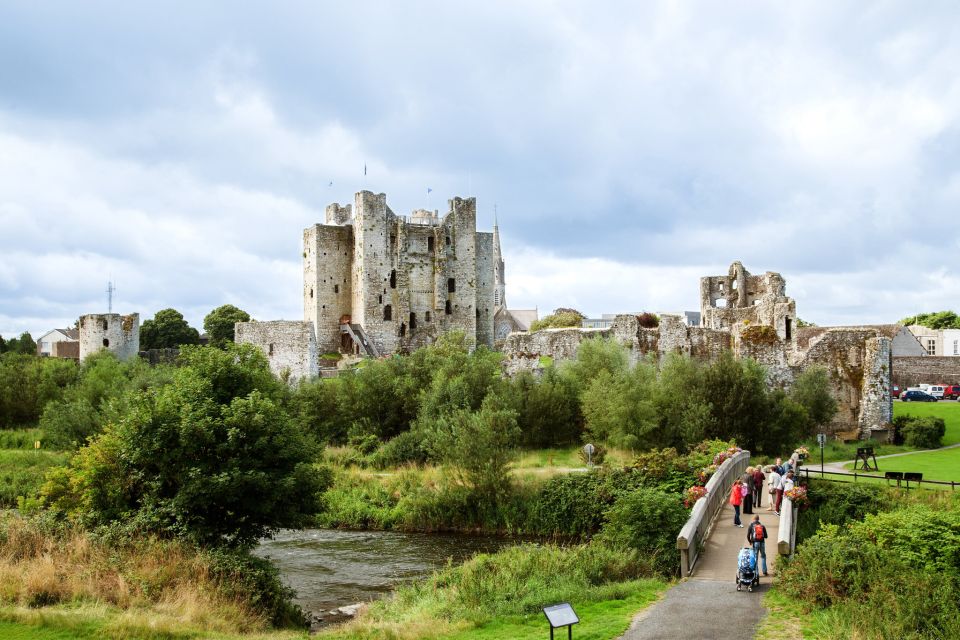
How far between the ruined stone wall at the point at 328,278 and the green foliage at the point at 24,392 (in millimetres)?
18708

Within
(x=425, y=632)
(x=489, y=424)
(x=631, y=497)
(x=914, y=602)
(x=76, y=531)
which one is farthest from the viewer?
(x=489, y=424)

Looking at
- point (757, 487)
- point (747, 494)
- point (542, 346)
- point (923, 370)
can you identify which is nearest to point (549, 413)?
point (542, 346)

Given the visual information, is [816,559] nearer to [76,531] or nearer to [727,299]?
[76,531]

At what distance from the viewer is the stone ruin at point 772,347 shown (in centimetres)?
3728

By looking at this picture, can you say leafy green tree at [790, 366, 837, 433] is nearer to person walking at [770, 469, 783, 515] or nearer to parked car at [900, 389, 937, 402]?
person walking at [770, 469, 783, 515]

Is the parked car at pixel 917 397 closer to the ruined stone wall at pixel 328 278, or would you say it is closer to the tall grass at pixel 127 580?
the ruined stone wall at pixel 328 278

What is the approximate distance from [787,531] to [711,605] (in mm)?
3157

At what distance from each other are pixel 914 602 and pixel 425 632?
730cm

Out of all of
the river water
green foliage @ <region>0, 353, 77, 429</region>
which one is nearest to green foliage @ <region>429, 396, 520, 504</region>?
the river water

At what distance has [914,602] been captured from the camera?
39.9 feet

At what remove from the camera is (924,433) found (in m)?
34.6

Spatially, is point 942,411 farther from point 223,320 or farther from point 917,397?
point 223,320

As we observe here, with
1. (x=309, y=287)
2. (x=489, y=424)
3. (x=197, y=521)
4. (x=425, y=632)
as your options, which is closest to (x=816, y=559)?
(x=425, y=632)

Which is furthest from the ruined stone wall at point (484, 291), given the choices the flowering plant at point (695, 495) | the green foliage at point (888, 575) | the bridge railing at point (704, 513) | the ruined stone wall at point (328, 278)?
the green foliage at point (888, 575)
